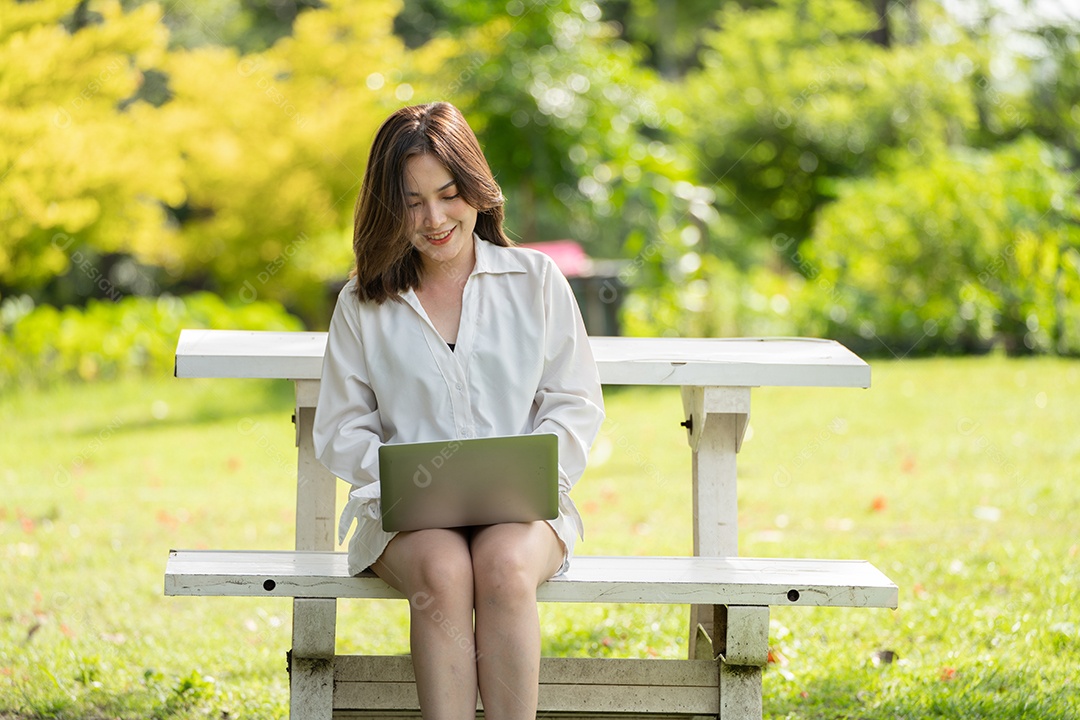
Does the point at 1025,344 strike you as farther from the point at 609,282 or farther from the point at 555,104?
the point at 555,104

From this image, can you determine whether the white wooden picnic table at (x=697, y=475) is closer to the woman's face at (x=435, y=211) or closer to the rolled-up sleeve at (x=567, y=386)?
the rolled-up sleeve at (x=567, y=386)

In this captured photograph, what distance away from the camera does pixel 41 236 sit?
31.4ft

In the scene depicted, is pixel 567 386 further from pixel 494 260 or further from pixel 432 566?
pixel 432 566

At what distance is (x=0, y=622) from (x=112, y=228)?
655cm

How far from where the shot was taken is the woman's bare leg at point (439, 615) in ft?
7.99

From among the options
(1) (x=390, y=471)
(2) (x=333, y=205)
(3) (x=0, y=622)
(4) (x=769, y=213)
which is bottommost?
(4) (x=769, y=213)

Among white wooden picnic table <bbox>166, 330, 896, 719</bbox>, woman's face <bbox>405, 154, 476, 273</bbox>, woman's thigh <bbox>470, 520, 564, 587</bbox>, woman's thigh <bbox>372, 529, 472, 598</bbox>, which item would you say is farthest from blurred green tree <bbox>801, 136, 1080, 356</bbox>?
woman's thigh <bbox>372, 529, 472, 598</bbox>

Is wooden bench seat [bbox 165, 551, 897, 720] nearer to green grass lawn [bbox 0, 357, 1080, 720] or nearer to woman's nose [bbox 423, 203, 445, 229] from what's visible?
green grass lawn [bbox 0, 357, 1080, 720]

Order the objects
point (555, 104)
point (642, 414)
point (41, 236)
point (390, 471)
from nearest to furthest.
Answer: point (390, 471)
point (642, 414)
point (555, 104)
point (41, 236)

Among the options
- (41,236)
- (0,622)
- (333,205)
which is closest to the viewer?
(0,622)

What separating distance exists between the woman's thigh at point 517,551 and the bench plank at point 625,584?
6 cm

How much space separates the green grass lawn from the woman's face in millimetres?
1009

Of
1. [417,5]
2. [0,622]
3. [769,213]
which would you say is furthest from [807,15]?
[0,622]

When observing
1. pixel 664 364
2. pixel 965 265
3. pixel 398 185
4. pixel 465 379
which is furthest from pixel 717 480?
pixel 965 265
